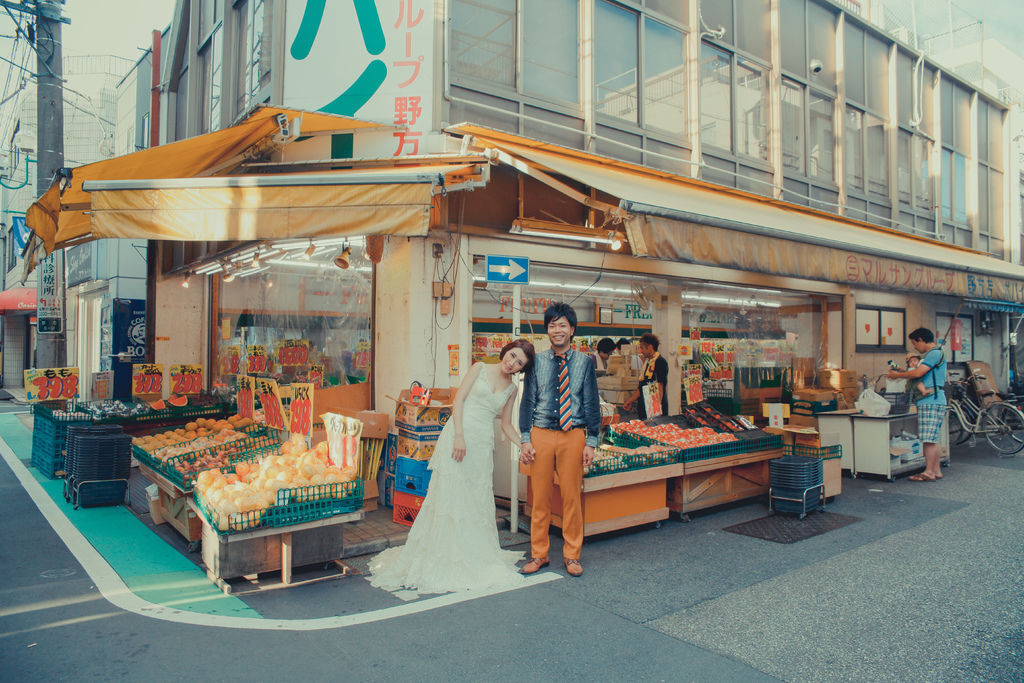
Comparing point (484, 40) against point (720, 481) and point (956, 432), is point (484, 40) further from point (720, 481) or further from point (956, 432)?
point (956, 432)

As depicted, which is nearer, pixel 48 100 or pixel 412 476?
pixel 412 476

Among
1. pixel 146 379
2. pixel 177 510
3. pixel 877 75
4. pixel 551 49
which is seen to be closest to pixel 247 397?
pixel 177 510

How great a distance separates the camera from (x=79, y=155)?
20.8m

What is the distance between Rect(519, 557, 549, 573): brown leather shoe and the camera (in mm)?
5312

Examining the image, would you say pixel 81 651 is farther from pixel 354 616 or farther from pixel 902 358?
pixel 902 358

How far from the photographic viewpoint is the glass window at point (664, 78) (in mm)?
10250

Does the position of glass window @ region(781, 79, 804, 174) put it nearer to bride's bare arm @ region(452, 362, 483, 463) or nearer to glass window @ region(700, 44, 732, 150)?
glass window @ region(700, 44, 732, 150)

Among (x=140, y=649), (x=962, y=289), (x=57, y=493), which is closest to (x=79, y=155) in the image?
(x=57, y=493)

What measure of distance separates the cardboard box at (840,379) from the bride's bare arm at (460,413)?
375 inches

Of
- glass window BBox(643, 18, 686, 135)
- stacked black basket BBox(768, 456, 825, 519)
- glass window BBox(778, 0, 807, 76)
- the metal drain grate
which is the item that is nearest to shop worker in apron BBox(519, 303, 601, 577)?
the metal drain grate

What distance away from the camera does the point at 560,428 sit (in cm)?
538

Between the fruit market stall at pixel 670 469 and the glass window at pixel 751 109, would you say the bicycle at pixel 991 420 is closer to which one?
the glass window at pixel 751 109

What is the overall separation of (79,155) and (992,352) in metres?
29.2

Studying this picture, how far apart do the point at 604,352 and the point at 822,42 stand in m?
8.68
